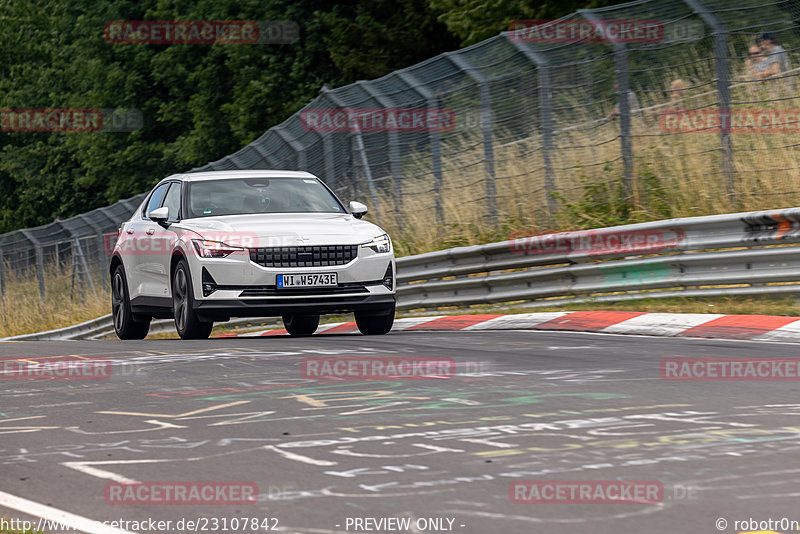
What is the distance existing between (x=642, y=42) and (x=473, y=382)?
7.94m

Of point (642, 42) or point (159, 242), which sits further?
point (642, 42)

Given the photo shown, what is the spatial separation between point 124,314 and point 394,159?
5292 millimetres

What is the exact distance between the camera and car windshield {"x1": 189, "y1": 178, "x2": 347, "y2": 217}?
12.4 m

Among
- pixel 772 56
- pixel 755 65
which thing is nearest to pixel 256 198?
pixel 755 65

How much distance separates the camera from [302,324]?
15.1 metres

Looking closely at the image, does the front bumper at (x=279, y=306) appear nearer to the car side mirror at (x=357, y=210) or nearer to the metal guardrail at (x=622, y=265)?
the car side mirror at (x=357, y=210)

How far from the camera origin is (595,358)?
892cm

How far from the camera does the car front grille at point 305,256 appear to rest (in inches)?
448

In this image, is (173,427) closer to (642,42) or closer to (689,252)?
(689,252)

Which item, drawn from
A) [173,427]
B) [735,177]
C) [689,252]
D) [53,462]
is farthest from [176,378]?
[735,177]

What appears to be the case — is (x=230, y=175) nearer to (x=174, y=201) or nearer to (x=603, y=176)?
(x=174, y=201)

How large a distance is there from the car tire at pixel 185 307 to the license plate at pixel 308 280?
87cm

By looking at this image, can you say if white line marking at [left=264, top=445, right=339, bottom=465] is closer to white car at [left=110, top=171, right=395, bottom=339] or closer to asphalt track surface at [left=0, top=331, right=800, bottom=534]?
asphalt track surface at [left=0, top=331, right=800, bottom=534]

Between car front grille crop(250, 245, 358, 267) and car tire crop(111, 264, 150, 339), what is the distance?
312 cm
